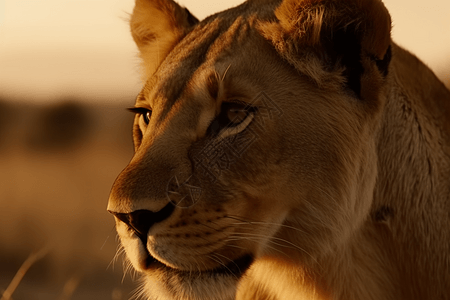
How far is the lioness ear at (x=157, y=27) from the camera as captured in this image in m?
3.02

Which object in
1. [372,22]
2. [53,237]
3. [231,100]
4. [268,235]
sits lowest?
[53,237]

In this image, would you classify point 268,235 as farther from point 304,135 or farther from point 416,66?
point 416,66

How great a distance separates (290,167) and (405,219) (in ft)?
1.98

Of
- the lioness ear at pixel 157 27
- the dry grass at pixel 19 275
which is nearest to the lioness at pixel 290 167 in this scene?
the lioness ear at pixel 157 27

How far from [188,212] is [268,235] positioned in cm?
36

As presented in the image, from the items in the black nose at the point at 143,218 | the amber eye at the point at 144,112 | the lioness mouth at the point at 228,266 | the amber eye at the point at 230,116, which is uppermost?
the amber eye at the point at 230,116

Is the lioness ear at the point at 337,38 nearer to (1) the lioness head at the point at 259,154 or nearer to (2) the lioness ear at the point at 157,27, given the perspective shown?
(1) the lioness head at the point at 259,154

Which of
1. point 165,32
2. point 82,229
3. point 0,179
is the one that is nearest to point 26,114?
point 0,179

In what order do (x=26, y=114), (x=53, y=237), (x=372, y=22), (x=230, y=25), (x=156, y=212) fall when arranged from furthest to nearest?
(x=26, y=114)
(x=53, y=237)
(x=230, y=25)
(x=372, y=22)
(x=156, y=212)

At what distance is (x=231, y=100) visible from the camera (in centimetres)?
232

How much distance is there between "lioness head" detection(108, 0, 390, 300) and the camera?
217 cm

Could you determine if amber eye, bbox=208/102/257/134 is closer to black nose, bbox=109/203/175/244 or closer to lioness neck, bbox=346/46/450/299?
black nose, bbox=109/203/175/244

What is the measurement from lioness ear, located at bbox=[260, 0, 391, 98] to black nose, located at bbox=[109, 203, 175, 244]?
810 millimetres

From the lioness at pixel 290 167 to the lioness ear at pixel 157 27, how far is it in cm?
26
